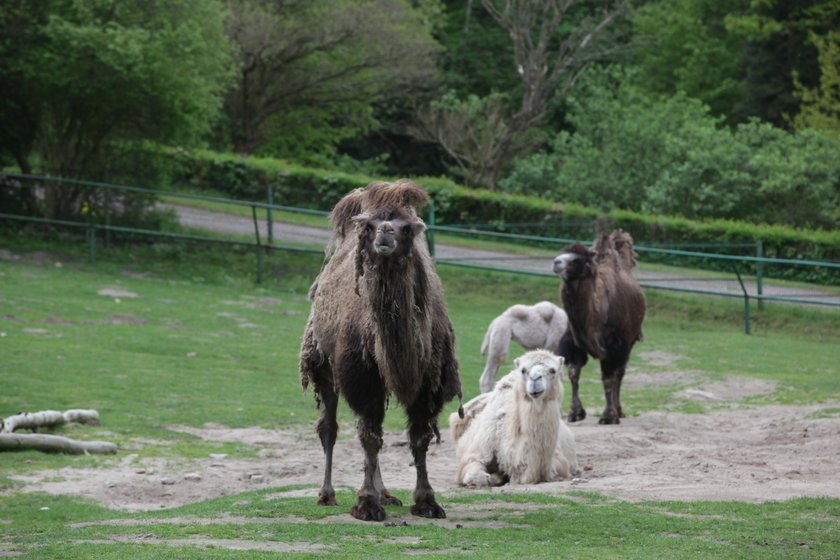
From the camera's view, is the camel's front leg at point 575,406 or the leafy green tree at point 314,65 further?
the leafy green tree at point 314,65

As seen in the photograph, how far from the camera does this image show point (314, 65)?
128 ft

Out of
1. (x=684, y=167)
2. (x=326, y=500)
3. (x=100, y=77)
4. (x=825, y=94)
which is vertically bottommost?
(x=326, y=500)

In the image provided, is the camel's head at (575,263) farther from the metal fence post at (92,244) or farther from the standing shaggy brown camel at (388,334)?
the metal fence post at (92,244)

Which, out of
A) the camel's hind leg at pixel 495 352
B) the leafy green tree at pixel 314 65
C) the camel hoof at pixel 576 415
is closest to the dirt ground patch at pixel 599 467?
the camel hoof at pixel 576 415

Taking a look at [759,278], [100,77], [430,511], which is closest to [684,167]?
[759,278]

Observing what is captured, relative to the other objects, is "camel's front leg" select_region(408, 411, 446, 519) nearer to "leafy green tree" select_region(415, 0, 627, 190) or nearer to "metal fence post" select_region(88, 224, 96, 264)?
"metal fence post" select_region(88, 224, 96, 264)

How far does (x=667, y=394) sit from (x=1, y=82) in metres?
16.6

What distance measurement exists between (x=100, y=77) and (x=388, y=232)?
1919cm

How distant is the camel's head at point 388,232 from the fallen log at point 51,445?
4842mm

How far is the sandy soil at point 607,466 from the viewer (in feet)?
33.5

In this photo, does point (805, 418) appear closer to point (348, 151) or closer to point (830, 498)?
point (830, 498)

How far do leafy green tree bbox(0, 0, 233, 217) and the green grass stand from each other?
2.40 metres

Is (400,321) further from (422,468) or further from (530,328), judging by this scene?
(530,328)

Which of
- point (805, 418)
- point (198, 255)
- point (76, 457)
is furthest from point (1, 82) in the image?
point (805, 418)
